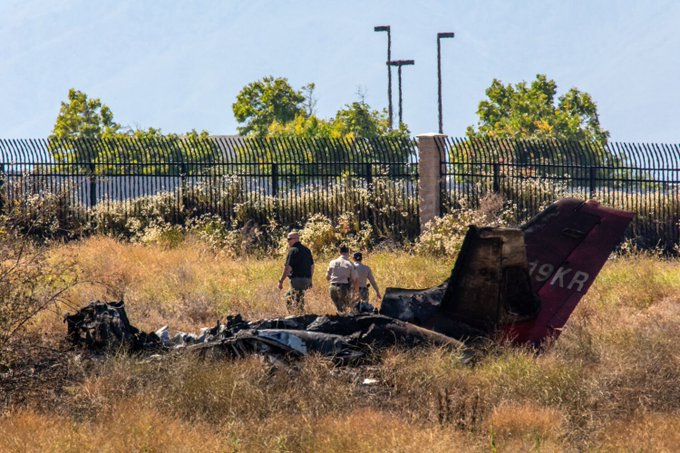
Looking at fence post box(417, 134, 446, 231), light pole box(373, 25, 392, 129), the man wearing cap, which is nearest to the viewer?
the man wearing cap

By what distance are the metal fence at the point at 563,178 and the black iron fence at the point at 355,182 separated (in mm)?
27

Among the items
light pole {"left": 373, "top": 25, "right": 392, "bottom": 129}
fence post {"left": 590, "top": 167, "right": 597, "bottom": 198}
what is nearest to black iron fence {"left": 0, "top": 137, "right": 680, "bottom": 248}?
fence post {"left": 590, "top": 167, "right": 597, "bottom": 198}

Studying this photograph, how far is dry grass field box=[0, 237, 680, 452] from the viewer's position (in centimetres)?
958

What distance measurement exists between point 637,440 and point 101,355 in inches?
247

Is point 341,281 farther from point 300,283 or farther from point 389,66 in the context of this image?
point 389,66

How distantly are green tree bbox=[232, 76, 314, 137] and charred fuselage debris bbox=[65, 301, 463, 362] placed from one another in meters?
58.4

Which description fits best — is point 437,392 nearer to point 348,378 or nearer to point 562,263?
point 348,378

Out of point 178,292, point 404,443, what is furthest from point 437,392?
point 178,292

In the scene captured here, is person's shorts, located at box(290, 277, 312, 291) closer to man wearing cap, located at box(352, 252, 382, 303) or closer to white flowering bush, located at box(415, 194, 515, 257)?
man wearing cap, located at box(352, 252, 382, 303)

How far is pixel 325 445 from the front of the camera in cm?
945

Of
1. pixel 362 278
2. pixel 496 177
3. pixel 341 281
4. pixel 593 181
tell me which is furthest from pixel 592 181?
pixel 341 281

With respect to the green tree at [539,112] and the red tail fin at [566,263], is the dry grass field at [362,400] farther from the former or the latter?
the green tree at [539,112]

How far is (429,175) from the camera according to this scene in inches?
1040

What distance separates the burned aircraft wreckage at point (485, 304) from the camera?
12328 mm
